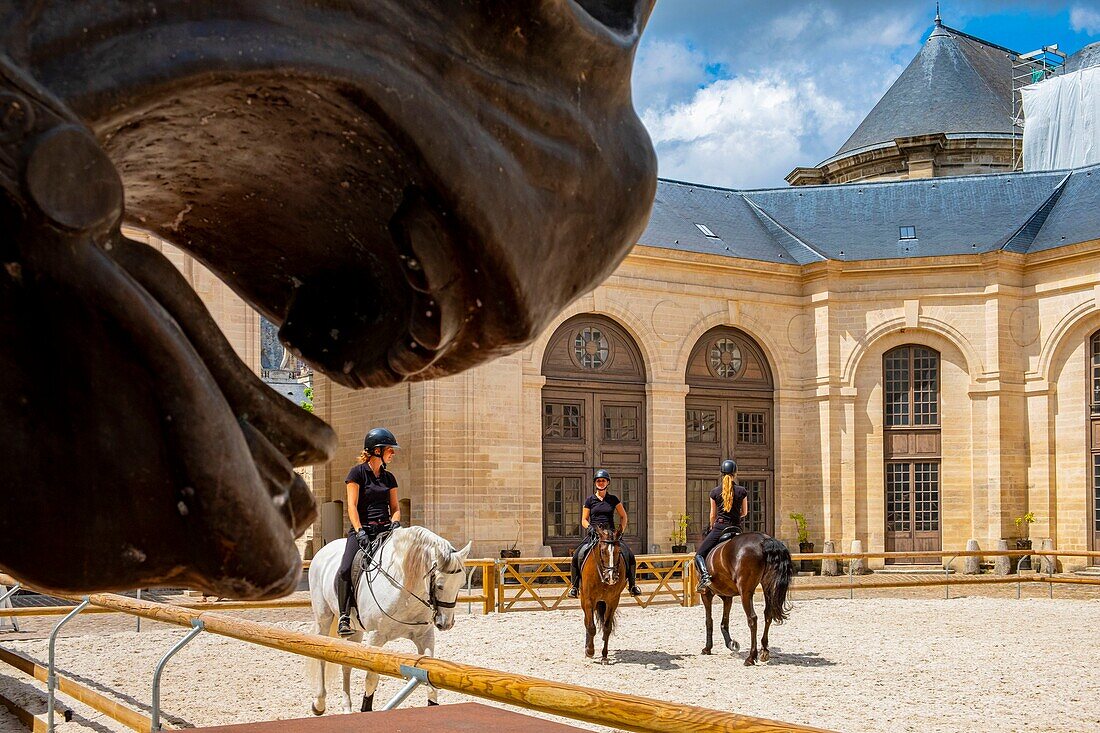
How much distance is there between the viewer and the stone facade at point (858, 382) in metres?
25.5

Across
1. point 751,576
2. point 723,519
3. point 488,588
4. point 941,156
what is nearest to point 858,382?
point 488,588

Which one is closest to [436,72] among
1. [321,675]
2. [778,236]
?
[321,675]

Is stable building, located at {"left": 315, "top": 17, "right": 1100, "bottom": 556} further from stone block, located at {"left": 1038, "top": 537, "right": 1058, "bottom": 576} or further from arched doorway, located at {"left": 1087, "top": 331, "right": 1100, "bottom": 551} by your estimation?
stone block, located at {"left": 1038, "top": 537, "right": 1058, "bottom": 576}

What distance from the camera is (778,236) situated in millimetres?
30234

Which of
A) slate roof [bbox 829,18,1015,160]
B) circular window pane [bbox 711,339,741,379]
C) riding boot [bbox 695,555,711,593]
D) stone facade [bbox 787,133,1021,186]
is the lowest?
riding boot [bbox 695,555,711,593]

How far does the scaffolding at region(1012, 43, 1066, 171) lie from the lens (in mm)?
38969

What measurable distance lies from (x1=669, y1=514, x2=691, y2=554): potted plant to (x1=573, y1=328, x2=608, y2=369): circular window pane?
3.97 meters

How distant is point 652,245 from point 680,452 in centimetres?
489

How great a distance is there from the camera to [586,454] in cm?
2523

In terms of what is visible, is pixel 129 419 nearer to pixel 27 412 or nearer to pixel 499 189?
pixel 27 412

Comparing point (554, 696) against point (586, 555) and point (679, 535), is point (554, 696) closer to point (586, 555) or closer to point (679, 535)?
point (586, 555)

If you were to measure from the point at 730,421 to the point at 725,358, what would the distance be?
61.1 inches

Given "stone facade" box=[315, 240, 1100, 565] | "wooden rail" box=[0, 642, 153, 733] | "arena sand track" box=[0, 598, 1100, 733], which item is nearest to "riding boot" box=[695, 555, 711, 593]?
"arena sand track" box=[0, 598, 1100, 733]

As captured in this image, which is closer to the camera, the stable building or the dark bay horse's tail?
the dark bay horse's tail
